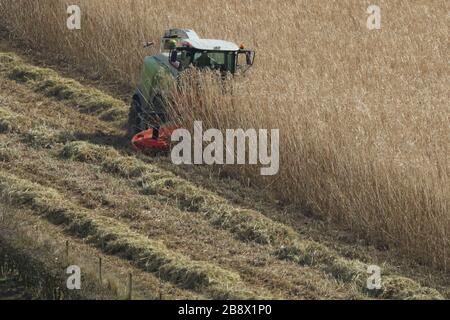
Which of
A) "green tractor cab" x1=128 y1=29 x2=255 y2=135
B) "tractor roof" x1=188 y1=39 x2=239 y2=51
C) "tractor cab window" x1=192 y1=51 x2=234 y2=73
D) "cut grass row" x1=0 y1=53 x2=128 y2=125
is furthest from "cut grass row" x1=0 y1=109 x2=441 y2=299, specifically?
"tractor roof" x1=188 y1=39 x2=239 y2=51

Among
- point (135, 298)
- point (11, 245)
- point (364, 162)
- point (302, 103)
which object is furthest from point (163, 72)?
point (135, 298)

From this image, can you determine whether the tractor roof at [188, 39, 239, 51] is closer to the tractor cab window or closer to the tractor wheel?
the tractor cab window

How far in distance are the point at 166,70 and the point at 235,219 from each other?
341 cm

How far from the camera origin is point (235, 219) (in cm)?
1411

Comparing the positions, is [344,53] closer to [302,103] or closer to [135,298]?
[302,103]

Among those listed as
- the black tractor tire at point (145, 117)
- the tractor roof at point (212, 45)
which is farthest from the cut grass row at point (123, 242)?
the tractor roof at point (212, 45)

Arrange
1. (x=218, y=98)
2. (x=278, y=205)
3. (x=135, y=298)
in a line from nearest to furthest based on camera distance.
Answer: (x=135, y=298)
(x=278, y=205)
(x=218, y=98)

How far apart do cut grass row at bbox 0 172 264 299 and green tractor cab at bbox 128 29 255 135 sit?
2.61m

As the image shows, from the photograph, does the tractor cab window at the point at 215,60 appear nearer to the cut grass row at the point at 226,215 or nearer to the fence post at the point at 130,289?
the cut grass row at the point at 226,215

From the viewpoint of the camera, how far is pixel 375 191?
13984 millimetres

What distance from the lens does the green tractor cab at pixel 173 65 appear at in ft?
54.2

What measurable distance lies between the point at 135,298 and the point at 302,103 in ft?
16.9

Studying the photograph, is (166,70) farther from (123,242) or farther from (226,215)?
(123,242)

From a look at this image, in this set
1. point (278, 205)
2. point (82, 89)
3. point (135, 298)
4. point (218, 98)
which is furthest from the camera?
point (82, 89)
